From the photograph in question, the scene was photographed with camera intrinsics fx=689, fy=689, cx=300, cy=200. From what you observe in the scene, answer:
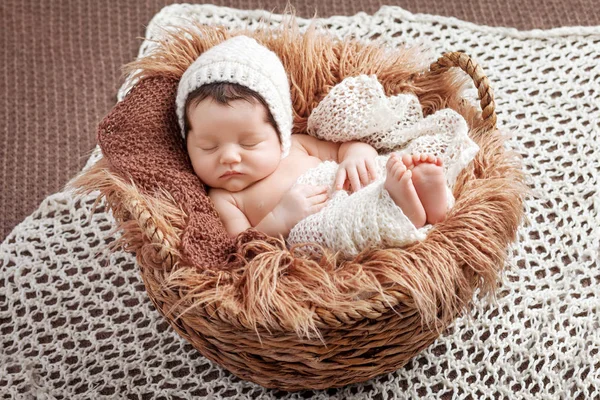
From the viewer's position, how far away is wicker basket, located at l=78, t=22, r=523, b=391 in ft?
3.25

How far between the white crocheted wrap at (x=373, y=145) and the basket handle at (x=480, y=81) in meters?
0.05

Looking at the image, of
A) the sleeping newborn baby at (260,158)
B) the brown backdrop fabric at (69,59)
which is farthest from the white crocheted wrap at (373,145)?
the brown backdrop fabric at (69,59)

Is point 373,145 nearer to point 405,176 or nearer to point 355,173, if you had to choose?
point 355,173

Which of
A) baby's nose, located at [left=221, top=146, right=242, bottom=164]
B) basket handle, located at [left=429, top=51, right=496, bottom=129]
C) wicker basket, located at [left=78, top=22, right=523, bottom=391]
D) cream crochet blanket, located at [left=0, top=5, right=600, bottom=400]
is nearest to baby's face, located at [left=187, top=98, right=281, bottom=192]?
baby's nose, located at [left=221, top=146, right=242, bottom=164]

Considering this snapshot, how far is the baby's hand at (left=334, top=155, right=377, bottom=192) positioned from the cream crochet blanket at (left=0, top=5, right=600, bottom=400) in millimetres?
276

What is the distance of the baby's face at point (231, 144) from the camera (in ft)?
4.02

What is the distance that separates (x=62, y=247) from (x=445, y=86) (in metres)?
0.86

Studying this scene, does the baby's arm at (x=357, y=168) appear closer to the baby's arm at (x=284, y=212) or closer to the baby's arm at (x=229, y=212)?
the baby's arm at (x=284, y=212)

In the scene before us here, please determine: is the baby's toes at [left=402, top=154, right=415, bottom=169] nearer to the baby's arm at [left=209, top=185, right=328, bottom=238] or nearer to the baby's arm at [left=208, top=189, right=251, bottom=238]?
the baby's arm at [left=209, top=185, right=328, bottom=238]

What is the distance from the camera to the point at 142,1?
1.95m

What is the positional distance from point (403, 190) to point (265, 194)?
31 cm

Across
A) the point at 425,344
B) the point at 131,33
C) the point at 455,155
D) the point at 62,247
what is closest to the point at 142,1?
the point at 131,33

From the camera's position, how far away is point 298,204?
1.21 m

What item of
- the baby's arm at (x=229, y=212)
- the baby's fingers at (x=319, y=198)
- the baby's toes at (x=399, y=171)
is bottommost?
the baby's arm at (x=229, y=212)
